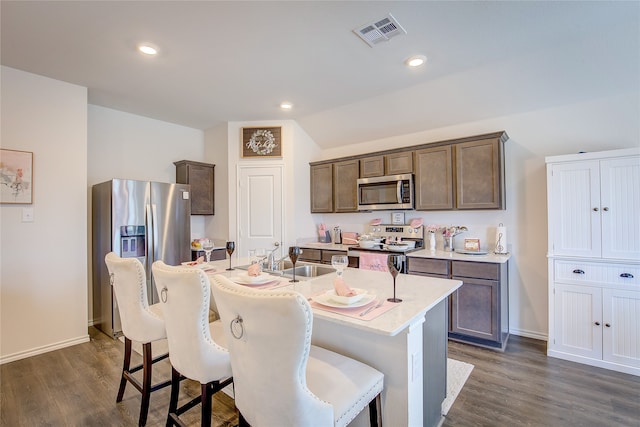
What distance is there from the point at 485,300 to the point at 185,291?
2760mm

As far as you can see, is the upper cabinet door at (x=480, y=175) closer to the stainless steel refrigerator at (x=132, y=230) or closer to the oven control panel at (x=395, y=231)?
the oven control panel at (x=395, y=231)

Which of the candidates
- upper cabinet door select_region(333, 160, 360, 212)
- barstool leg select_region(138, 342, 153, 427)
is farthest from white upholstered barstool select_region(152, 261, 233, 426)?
upper cabinet door select_region(333, 160, 360, 212)

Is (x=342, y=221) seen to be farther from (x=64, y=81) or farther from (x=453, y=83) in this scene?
(x=64, y=81)

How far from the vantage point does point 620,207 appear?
249 centimetres

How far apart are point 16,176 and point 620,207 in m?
5.44


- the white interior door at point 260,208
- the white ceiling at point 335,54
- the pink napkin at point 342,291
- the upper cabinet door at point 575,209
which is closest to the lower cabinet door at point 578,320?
the upper cabinet door at point 575,209

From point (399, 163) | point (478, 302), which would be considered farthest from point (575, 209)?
point (399, 163)

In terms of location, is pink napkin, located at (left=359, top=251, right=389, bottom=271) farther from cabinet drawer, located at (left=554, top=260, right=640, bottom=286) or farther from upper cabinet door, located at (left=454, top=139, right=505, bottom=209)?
cabinet drawer, located at (left=554, top=260, right=640, bottom=286)

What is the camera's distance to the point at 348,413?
1.19m

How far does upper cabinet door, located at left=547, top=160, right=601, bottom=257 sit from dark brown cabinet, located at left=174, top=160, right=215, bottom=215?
4.35m

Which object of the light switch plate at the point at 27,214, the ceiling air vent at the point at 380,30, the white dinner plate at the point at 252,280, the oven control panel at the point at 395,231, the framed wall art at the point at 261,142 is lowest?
the white dinner plate at the point at 252,280

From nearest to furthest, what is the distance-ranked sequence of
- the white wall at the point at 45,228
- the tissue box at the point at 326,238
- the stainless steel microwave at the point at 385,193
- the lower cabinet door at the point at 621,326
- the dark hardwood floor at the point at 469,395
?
the dark hardwood floor at the point at 469,395 < the lower cabinet door at the point at 621,326 < the white wall at the point at 45,228 < the stainless steel microwave at the point at 385,193 < the tissue box at the point at 326,238

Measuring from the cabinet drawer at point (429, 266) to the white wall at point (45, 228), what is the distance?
3.62 meters

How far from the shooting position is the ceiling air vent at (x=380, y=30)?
7.42 feet
